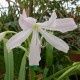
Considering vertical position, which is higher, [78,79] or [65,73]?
[65,73]

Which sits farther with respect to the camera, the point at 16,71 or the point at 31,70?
the point at 16,71

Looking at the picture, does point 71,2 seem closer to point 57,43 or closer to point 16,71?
point 16,71

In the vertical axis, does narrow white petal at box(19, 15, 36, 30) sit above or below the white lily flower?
above

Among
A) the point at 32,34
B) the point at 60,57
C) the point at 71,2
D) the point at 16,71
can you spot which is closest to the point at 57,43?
the point at 32,34

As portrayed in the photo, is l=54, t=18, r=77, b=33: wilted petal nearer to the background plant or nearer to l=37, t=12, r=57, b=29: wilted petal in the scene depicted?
l=37, t=12, r=57, b=29: wilted petal

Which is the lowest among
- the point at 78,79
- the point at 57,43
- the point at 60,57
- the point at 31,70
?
the point at 78,79

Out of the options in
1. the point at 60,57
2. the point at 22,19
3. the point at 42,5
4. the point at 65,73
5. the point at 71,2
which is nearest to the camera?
the point at 22,19

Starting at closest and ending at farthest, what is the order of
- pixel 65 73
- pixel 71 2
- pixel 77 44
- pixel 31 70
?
pixel 31 70 < pixel 65 73 < pixel 77 44 < pixel 71 2

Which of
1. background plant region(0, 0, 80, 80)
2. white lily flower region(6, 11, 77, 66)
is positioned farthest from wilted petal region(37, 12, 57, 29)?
background plant region(0, 0, 80, 80)
